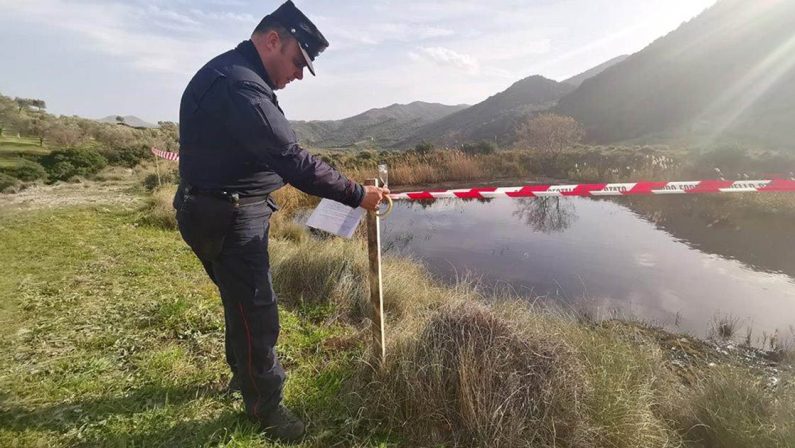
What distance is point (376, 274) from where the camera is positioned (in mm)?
2531

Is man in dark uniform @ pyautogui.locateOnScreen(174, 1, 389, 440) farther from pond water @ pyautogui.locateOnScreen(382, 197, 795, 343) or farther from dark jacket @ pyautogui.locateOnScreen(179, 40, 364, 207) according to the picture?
pond water @ pyautogui.locateOnScreen(382, 197, 795, 343)

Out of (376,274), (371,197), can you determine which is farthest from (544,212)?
(371,197)

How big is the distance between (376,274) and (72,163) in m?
19.5

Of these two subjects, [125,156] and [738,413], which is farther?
[125,156]

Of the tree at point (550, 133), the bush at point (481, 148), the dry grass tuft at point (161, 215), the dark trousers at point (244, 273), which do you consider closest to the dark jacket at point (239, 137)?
the dark trousers at point (244, 273)

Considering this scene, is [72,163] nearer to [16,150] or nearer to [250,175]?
[16,150]

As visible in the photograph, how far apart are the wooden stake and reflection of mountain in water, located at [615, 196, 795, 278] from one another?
7030mm

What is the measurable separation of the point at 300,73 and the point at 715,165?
1748cm

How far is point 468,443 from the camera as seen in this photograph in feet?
7.14

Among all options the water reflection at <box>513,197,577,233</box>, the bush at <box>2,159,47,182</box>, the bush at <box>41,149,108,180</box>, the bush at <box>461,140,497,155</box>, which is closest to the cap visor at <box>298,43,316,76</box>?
the water reflection at <box>513,197,577,233</box>

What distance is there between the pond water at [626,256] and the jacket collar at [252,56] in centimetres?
423

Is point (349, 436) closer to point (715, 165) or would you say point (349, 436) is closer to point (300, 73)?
point (300, 73)

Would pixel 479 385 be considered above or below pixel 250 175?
below

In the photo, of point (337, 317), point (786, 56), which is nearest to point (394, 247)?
point (337, 317)
